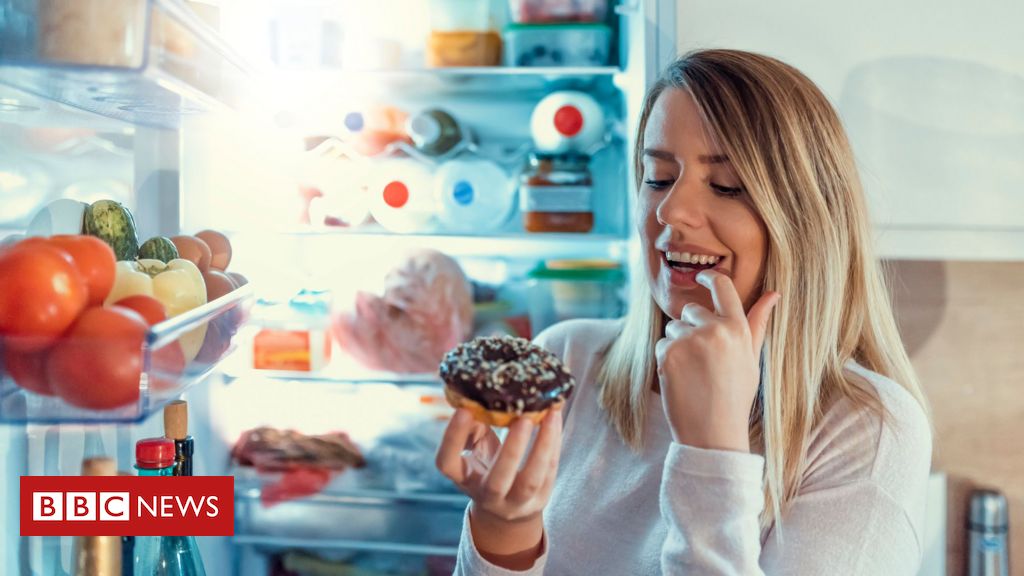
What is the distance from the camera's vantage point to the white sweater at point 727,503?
3.20ft

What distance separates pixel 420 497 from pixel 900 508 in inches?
38.1

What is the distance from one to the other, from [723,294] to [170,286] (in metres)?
0.57

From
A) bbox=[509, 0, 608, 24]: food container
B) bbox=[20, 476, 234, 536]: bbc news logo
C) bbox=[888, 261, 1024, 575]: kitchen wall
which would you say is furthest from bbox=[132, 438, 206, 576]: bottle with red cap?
bbox=[888, 261, 1024, 575]: kitchen wall

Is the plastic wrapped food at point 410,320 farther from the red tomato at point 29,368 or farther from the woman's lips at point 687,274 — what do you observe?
the red tomato at point 29,368

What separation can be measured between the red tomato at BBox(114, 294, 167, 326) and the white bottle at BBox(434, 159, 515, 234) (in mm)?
1070

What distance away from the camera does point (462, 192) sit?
5.94ft

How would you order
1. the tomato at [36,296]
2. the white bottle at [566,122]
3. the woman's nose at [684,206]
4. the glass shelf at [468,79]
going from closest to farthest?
the tomato at [36,296] < the woman's nose at [684,206] < the glass shelf at [468,79] < the white bottle at [566,122]

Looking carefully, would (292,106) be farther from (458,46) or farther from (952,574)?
(952,574)

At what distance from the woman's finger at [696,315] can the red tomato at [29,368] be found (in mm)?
639

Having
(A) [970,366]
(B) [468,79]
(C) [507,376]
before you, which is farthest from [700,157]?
(A) [970,366]

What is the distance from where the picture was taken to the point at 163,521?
1029mm

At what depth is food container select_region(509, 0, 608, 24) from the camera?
1756 millimetres

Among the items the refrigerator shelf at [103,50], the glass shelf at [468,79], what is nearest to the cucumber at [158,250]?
the refrigerator shelf at [103,50]

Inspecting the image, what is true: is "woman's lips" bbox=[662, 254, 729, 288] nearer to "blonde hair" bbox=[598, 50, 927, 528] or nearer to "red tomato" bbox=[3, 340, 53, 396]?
"blonde hair" bbox=[598, 50, 927, 528]
